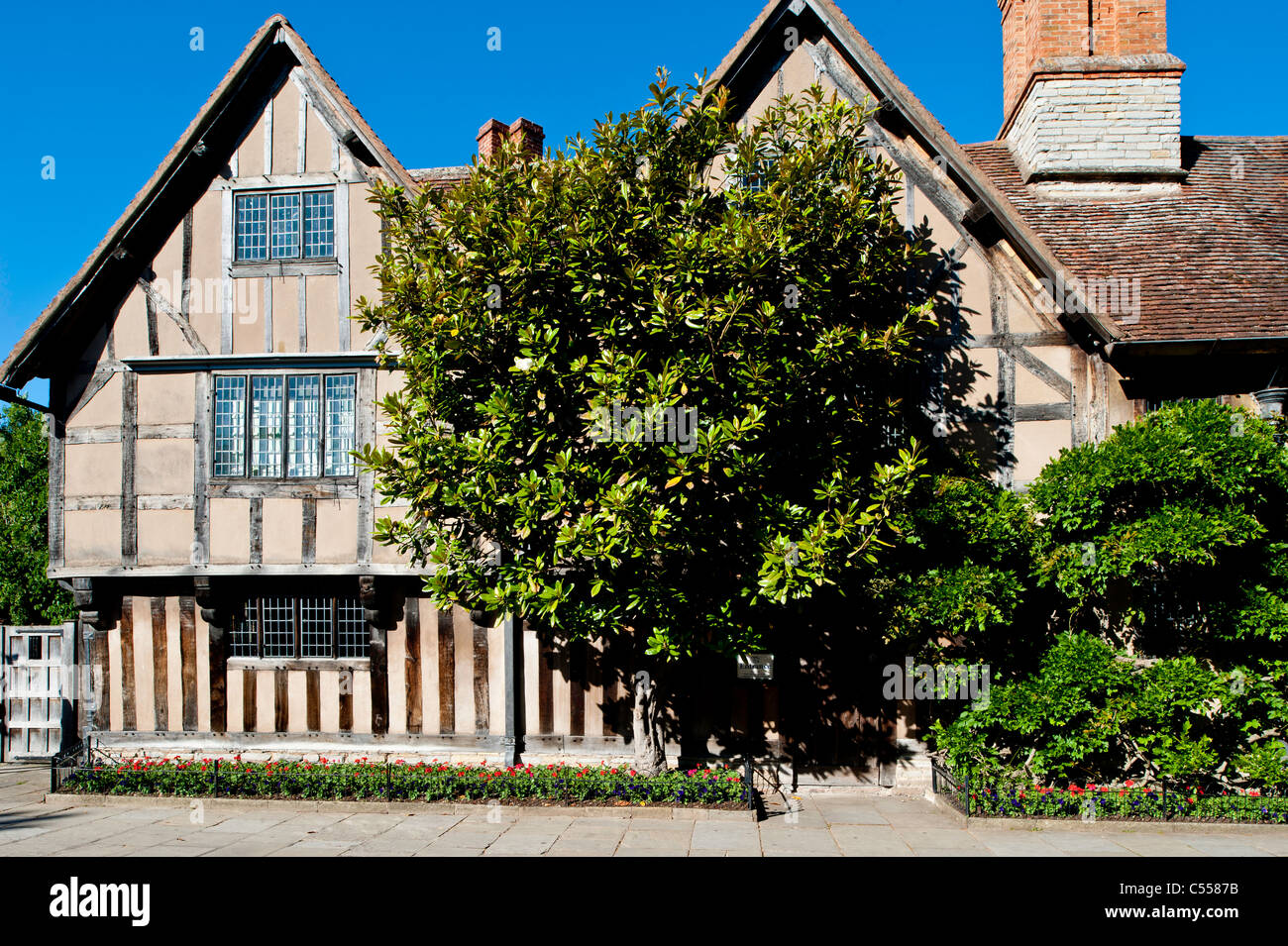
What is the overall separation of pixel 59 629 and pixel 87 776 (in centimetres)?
318

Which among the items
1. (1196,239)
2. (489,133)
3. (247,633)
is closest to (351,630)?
(247,633)

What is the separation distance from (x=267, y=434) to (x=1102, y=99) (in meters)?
13.5

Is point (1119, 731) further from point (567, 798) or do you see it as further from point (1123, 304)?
point (567, 798)

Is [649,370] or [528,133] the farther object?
[528,133]

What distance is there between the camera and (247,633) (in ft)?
39.5

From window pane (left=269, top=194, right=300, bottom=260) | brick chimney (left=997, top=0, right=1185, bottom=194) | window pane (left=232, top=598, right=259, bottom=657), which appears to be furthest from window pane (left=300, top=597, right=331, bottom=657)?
brick chimney (left=997, top=0, right=1185, bottom=194)

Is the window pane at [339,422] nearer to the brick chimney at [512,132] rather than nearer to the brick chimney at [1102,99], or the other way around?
the brick chimney at [512,132]

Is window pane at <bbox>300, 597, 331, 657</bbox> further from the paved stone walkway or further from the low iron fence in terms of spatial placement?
the low iron fence

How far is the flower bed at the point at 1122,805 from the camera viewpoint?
927 centimetres

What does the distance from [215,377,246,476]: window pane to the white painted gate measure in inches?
148

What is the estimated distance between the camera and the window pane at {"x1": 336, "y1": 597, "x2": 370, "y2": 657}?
11883mm

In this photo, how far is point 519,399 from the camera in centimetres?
919

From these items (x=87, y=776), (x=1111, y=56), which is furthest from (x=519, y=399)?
(x=1111, y=56)

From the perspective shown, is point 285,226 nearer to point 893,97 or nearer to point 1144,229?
point 893,97
